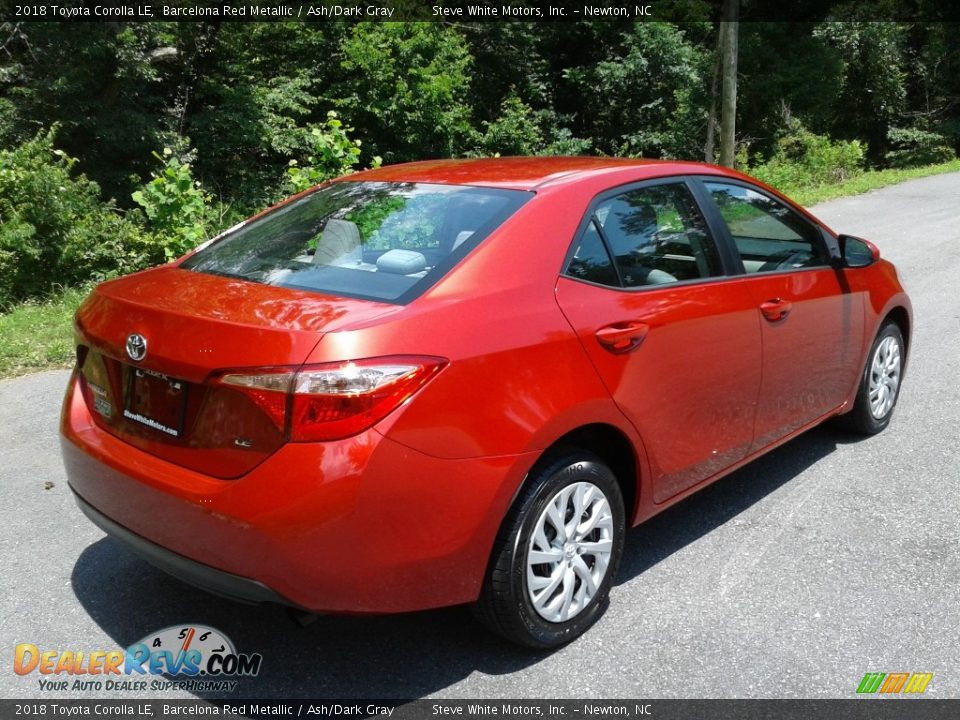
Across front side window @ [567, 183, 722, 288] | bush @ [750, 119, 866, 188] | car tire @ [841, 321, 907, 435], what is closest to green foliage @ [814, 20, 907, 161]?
bush @ [750, 119, 866, 188]

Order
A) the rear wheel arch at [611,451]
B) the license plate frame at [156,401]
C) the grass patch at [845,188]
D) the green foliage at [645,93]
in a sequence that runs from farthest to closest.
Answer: the green foliage at [645,93] < the grass patch at [845,188] < the rear wheel arch at [611,451] < the license plate frame at [156,401]

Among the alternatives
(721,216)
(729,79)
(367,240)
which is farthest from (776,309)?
(729,79)

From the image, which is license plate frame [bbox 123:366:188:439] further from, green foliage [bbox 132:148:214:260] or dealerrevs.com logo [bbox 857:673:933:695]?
green foliage [bbox 132:148:214:260]

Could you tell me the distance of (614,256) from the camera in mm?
3391

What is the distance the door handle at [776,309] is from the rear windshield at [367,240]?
1.31 metres

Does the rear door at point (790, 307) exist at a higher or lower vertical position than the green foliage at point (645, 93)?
lower

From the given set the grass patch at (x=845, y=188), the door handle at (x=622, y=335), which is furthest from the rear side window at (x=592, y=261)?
the grass patch at (x=845, y=188)

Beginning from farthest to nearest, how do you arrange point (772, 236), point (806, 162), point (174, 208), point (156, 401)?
point (806, 162) < point (174, 208) < point (772, 236) < point (156, 401)

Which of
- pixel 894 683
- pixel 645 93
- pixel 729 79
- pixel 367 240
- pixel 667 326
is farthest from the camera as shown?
pixel 645 93

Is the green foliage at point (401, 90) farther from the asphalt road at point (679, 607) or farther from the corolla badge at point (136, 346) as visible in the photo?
the corolla badge at point (136, 346)

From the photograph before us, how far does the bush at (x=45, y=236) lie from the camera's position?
948cm

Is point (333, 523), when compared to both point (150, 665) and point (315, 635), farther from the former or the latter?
point (150, 665)

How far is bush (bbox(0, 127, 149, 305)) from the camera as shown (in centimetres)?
948

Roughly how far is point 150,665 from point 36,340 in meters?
4.71
